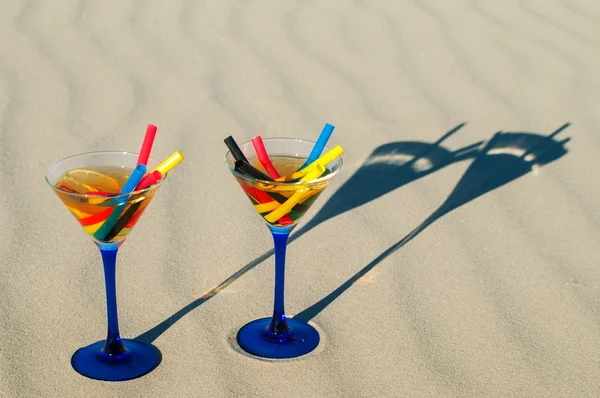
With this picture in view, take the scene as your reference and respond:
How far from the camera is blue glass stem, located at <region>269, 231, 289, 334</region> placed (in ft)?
7.09

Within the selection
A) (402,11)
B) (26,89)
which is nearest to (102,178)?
(26,89)

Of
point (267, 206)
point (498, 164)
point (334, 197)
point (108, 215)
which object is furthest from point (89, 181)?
point (498, 164)

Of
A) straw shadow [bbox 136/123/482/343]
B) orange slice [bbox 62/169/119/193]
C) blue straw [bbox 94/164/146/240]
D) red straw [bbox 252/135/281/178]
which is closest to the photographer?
blue straw [bbox 94/164/146/240]

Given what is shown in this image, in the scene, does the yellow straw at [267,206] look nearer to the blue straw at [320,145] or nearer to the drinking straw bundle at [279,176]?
the drinking straw bundle at [279,176]

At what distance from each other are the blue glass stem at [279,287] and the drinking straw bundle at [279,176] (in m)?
0.07

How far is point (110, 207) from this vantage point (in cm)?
189


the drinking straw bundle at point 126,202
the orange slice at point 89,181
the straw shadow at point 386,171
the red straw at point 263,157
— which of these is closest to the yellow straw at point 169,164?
the drinking straw bundle at point 126,202

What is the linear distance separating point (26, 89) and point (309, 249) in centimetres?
149

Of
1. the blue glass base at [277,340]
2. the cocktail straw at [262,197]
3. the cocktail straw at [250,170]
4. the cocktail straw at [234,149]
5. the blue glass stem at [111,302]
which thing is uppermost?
the cocktail straw at [234,149]

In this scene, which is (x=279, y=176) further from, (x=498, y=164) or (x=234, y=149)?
(x=498, y=164)

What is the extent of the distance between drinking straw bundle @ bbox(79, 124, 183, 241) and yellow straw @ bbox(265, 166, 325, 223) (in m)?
0.26

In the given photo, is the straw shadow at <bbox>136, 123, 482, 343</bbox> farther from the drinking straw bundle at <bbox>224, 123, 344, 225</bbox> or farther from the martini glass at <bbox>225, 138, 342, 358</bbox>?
the drinking straw bundle at <bbox>224, 123, 344, 225</bbox>

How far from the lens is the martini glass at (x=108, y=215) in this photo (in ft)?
6.19

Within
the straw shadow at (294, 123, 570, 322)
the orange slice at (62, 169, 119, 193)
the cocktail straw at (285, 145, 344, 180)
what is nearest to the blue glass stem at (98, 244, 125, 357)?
the orange slice at (62, 169, 119, 193)
